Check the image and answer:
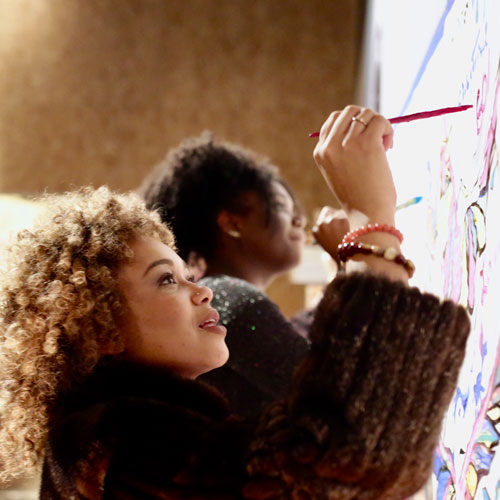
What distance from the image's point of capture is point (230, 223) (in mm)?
1538

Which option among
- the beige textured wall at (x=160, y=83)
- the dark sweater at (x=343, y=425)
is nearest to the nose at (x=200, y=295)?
the dark sweater at (x=343, y=425)

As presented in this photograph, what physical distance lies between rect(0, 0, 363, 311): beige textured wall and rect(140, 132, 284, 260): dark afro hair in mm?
1996

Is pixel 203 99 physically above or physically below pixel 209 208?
above

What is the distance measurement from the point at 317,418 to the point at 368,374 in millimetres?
62

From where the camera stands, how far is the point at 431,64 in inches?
39.0

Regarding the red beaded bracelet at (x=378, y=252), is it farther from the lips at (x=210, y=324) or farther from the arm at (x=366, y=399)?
the lips at (x=210, y=324)

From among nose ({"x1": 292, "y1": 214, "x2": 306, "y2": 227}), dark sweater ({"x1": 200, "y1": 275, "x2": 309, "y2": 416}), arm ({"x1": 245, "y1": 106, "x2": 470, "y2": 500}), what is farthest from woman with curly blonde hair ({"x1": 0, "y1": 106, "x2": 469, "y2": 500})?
nose ({"x1": 292, "y1": 214, "x2": 306, "y2": 227})

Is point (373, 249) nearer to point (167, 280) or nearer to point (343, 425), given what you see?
point (343, 425)

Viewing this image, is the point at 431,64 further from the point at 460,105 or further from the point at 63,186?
the point at 63,186

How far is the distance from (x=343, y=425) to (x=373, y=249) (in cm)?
18

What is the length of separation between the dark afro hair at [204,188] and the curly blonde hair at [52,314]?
61cm

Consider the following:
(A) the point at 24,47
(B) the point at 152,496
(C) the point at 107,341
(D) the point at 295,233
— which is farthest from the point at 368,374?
(A) the point at 24,47

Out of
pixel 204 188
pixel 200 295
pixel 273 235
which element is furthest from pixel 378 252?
pixel 204 188

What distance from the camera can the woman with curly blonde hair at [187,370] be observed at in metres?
0.62
